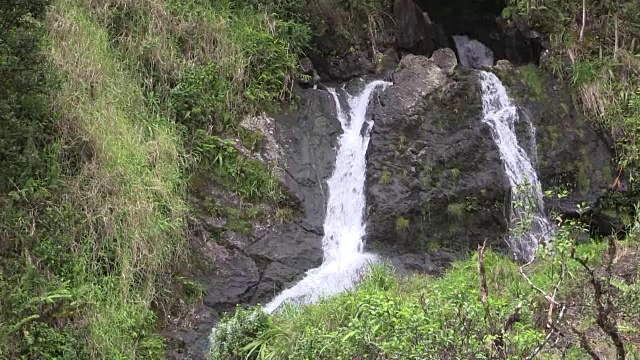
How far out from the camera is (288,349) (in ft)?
19.4

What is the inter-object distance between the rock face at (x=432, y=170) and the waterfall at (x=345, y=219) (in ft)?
0.62

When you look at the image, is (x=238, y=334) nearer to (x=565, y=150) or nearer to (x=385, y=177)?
(x=385, y=177)

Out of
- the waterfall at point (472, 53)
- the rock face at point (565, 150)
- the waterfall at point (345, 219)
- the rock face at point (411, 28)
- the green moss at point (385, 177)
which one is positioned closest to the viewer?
the waterfall at point (345, 219)

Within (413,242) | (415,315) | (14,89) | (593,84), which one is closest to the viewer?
(415,315)

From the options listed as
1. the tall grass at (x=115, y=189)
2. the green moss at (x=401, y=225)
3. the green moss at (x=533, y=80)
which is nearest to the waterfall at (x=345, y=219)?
the green moss at (x=401, y=225)

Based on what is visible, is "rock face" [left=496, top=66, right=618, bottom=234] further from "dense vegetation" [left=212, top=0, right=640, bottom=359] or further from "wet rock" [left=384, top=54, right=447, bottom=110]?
"wet rock" [left=384, top=54, right=447, bottom=110]

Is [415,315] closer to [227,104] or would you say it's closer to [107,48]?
[227,104]

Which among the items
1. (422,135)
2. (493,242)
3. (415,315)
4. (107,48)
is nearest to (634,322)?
(415,315)

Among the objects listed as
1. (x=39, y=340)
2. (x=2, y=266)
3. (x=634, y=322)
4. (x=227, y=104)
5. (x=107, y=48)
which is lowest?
(x=39, y=340)

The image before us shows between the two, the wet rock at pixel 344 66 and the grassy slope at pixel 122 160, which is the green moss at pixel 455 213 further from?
the wet rock at pixel 344 66

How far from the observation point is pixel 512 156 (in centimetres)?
916

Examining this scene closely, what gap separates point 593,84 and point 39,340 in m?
8.20

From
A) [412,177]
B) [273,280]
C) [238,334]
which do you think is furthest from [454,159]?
[238,334]

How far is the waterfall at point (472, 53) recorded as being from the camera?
12.2 metres
